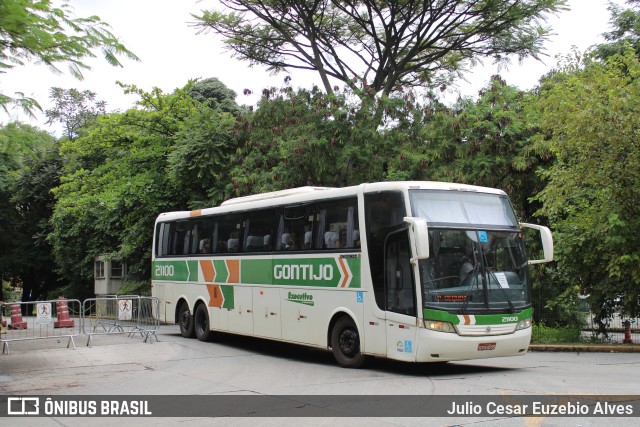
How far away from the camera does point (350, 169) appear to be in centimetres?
2298

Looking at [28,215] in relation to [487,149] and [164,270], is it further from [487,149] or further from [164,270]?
[487,149]

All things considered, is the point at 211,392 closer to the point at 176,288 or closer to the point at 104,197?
the point at 176,288

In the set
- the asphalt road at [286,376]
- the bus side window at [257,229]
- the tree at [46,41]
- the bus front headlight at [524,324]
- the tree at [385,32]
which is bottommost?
the asphalt road at [286,376]

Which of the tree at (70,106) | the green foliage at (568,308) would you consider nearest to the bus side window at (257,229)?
the green foliage at (568,308)

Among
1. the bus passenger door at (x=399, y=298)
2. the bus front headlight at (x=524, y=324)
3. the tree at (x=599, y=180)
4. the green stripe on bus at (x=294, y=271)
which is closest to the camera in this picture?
the bus passenger door at (x=399, y=298)

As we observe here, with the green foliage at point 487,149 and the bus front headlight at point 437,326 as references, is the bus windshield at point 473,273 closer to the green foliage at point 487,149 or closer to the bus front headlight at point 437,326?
the bus front headlight at point 437,326

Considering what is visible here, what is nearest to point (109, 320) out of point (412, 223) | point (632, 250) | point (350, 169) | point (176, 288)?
point (176, 288)

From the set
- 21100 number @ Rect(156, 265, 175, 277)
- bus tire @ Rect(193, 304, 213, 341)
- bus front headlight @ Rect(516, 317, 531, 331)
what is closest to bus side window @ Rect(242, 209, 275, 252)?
bus tire @ Rect(193, 304, 213, 341)

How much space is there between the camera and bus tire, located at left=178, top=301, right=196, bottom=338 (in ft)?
65.1

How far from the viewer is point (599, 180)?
1664 centimetres

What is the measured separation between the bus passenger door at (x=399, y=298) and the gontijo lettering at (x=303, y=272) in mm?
1840

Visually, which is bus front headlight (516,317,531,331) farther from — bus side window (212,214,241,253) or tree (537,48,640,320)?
bus side window (212,214,241,253)

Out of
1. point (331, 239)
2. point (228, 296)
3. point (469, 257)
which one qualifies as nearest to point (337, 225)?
point (331, 239)

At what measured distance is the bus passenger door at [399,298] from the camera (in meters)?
11.9
